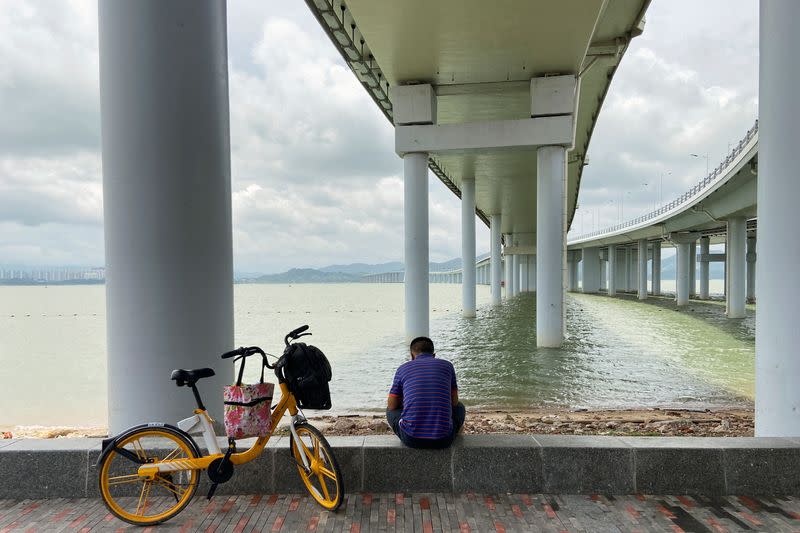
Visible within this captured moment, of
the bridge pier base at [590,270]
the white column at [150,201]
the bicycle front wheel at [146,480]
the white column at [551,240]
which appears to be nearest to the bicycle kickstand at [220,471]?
the bicycle front wheel at [146,480]

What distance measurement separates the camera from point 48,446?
14.5ft

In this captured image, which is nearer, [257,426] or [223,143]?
[257,426]

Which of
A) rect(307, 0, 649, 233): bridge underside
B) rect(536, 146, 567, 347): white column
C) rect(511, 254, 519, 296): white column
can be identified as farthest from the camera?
rect(511, 254, 519, 296): white column

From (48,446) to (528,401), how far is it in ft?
27.9

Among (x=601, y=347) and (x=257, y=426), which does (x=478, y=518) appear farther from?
(x=601, y=347)

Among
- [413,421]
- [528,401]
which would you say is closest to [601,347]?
[528,401]

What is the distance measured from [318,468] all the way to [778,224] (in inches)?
176

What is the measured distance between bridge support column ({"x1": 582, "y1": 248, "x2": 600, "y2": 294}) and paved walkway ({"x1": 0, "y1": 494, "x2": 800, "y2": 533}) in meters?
82.1

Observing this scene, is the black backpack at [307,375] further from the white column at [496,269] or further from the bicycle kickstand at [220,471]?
the white column at [496,269]

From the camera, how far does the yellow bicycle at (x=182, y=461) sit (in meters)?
3.93

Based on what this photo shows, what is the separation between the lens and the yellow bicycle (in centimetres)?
393

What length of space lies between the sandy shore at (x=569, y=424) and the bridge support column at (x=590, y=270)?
7613 centimetres

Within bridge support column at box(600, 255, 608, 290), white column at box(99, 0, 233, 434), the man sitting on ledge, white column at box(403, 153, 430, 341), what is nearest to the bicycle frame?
the man sitting on ledge

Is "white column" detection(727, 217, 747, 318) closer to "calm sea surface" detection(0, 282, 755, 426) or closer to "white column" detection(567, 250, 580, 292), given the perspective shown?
"calm sea surface" detection(0, 282, 755, 426)
